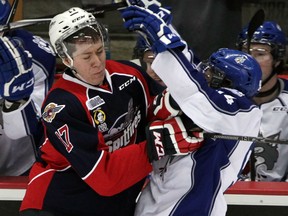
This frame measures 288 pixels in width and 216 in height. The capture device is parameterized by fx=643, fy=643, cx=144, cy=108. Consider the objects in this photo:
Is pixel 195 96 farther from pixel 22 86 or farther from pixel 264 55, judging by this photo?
pixel 264 55

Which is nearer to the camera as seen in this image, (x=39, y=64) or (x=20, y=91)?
(x=20, y=91)

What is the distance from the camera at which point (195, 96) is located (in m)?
1.52

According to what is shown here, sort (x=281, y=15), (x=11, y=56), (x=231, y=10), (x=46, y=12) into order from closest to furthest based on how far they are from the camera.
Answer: (x=11, y=56) → (x=231, y=10) → (x=281, y=15) → (x=46, y=12)

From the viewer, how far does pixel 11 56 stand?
184 centimetres

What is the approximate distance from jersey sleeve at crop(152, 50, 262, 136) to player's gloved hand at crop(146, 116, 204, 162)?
0.05 m

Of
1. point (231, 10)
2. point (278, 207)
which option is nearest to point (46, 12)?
point (231, 10)

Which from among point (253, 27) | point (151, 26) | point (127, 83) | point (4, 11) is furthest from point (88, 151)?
point (253, 27)

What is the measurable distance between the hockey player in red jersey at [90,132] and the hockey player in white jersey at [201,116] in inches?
2.5

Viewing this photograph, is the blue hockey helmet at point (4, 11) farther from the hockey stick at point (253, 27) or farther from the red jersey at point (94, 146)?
the hockey stick at point (253, 27)

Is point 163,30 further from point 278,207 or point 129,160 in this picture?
point 278,207

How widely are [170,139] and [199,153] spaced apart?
119mm

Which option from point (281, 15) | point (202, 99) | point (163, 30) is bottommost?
point (281, 15)

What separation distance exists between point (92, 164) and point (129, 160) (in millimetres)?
92

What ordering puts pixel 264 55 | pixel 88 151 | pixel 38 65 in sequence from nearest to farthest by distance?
pixel 88 151 → pixel 38 65 → pixel 264 55
